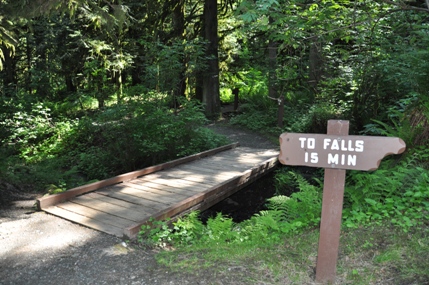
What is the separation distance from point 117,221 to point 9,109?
11.0 m

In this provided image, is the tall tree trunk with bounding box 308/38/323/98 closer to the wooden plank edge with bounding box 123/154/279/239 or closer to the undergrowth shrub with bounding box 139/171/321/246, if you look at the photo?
the wooden plank edge with bounding box 123/154/279/239

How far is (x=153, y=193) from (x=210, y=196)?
3.37 ft

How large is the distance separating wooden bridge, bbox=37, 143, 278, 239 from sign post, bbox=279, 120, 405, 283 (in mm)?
2463

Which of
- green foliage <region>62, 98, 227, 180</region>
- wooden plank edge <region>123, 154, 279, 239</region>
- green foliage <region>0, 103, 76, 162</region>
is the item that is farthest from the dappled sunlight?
green foliage <region>0, 103, 76, 162</region>

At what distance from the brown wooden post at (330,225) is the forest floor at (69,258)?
77 cm

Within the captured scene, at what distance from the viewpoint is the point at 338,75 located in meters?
12.8

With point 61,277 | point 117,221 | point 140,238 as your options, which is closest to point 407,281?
point 140,238

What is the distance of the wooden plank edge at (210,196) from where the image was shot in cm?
483

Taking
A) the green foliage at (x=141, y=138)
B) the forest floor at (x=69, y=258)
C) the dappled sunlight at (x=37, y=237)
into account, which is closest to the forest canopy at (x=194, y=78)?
the green foliage at (x=141, y=138)

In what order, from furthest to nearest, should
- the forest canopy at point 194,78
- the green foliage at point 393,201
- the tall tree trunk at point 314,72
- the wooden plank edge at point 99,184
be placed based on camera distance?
the tall tree trunk at point 314,72 → the forest canopy at point 194,78 → the wooden plank edge at point 99,184 → the green foliage at point 393,201

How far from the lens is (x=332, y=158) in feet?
10.2

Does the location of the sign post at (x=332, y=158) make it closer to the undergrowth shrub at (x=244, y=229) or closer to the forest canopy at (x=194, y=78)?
the undergrowth shrub at (x=244, y=229)

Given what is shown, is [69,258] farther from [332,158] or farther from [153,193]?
[332,158]

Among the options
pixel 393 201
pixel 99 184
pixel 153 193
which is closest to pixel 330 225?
pixel 393 201
